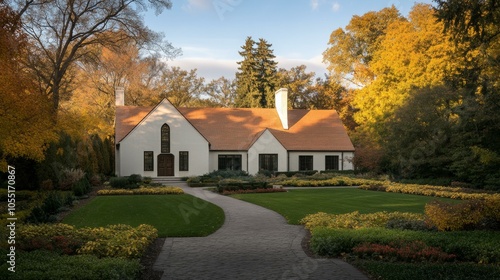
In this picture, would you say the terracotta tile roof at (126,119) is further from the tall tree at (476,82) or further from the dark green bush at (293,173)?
the tall tree at (476,82)

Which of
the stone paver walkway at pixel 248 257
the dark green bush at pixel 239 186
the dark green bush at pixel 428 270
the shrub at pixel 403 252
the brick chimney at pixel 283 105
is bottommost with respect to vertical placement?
the stone paver walkway at pixel 248 257

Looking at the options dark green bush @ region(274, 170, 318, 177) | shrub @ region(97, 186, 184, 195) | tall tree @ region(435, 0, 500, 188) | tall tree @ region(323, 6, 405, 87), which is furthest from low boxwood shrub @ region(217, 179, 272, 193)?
tall tree @ region(323, 6, 405, 87)

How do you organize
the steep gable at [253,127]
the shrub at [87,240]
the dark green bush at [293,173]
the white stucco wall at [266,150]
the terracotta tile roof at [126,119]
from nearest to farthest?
the shrub at [87,240]
the dark green bush at [293,173]
the terracotta tile roof at [126,119]
the white stucco wall at [266,150]
the steep gable at [253,127]

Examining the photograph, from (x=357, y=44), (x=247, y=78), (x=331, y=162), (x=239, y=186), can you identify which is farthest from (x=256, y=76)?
(x=239, y=186)

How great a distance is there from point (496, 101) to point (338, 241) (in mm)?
10028

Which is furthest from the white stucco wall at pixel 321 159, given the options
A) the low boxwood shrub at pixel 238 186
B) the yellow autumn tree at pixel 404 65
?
the low boxwood shrub at pixel 238 186

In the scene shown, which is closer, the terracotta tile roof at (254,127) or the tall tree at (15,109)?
the tall tree at (15,109)

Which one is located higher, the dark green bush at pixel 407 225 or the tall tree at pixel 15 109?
the tall tree at pixel 15 109

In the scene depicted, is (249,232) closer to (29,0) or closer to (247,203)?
(247,203)

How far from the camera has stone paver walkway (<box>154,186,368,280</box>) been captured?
8.45 m

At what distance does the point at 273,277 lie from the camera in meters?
8.20

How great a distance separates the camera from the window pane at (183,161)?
3816cm

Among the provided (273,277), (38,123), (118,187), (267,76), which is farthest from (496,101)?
(267,76)

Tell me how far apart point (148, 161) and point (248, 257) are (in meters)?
29.0
